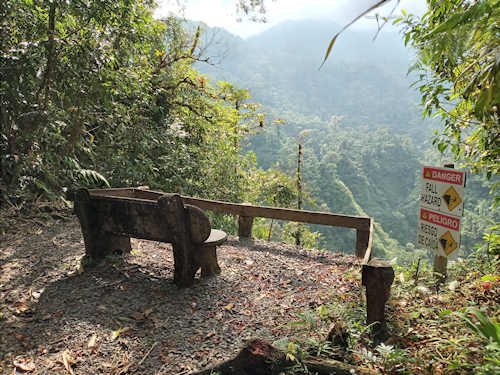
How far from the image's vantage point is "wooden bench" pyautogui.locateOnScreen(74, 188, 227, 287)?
305 centimetres

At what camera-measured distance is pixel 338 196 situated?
3647 cm

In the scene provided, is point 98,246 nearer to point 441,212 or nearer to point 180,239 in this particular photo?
point 180,239

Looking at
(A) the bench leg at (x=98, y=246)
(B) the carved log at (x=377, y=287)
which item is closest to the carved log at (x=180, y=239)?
(A) the bench leg at (x=98, y=246)

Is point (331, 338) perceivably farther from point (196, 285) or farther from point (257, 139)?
point (257, 139)

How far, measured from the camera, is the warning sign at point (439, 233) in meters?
2.96

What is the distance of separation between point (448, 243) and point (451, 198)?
39 centimetres

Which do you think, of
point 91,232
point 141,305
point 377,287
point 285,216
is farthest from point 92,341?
point 285,216

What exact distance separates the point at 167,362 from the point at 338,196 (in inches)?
1400

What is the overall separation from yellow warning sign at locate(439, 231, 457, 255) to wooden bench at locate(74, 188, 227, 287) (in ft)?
6.37

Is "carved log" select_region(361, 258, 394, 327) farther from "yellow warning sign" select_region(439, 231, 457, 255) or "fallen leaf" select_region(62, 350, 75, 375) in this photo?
"fallen leaf" select_region(62, 350, 75, 375)

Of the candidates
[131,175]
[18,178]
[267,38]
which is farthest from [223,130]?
[267,38]

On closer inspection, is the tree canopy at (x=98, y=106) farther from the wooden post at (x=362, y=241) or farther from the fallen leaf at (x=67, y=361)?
the wooden post at (x=362, y=241)

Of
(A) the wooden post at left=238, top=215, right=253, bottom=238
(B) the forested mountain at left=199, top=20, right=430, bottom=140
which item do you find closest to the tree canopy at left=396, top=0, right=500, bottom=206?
(A) the wooden post at left=238, top=215, right=253, bottom=238

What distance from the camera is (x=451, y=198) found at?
3.00 meters
